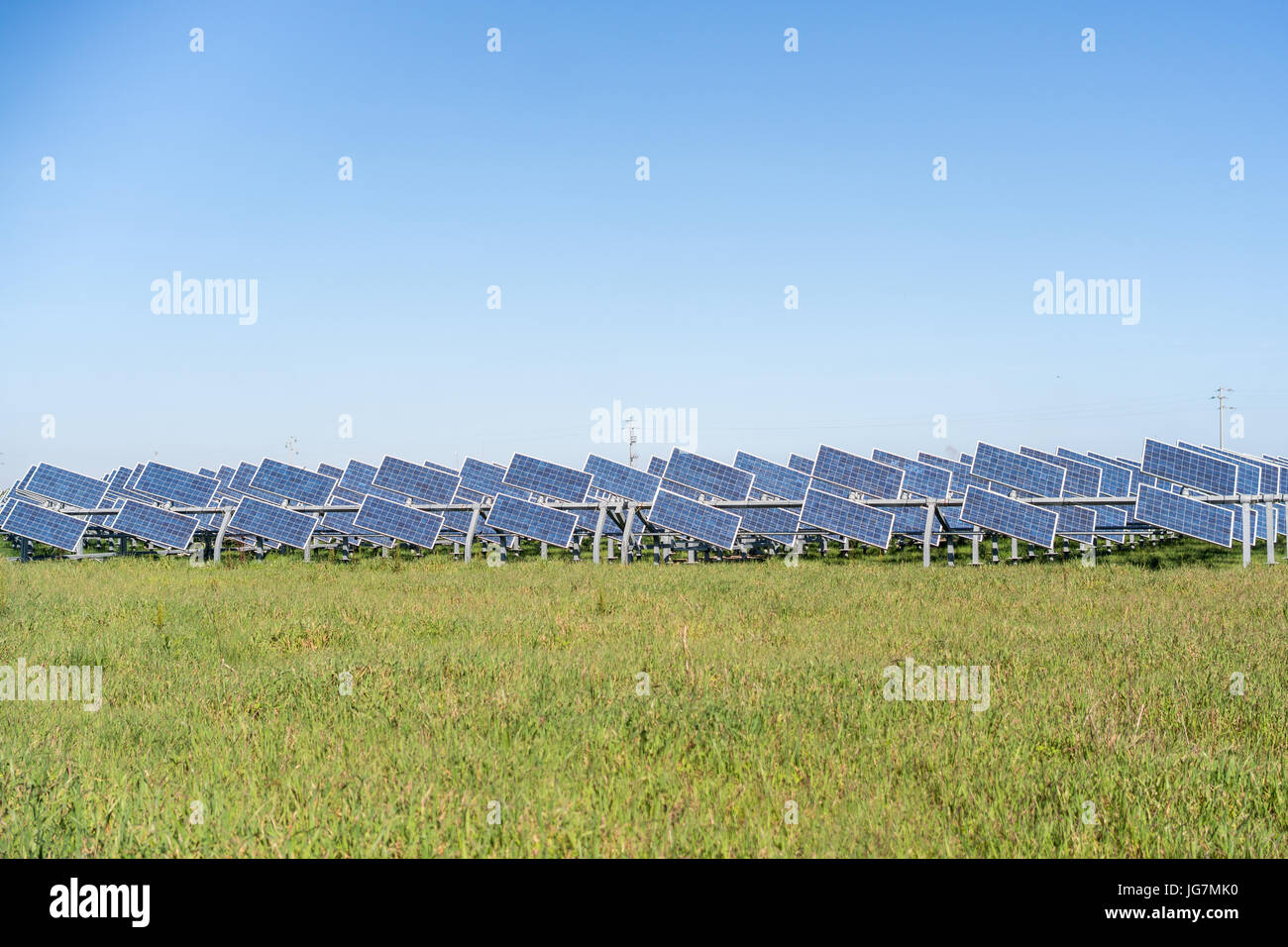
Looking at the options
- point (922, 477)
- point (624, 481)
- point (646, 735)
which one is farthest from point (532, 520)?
point (646, 735)

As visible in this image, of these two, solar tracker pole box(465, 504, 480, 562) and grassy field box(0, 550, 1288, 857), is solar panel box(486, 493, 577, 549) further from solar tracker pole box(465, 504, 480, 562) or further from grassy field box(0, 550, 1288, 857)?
grassy field box(0, 550, 1288, 857)

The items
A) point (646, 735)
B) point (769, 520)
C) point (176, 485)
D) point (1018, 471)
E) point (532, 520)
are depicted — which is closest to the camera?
point (646, 735)

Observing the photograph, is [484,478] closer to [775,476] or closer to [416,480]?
[416,480]

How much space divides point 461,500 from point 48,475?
11.6m

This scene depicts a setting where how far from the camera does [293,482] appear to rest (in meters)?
26.5

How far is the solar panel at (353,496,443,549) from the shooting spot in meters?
21.7

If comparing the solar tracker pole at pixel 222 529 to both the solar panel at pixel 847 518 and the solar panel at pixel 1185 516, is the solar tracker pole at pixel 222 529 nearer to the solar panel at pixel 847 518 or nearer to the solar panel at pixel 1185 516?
the solar panel at pixel 847 518

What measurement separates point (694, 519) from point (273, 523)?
10452mm

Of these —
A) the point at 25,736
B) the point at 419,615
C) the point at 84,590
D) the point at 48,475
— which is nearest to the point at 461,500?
the point at 48,475

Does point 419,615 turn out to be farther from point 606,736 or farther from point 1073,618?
point 1073,618

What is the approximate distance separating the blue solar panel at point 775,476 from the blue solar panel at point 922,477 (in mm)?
2515

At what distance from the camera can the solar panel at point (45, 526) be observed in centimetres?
2317
